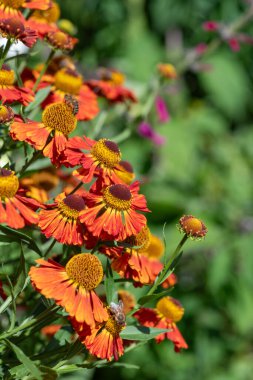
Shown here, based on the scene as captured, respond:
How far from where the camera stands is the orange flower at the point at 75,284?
0.70 meters

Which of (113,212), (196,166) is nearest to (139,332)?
(113,212)

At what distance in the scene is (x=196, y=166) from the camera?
295cm

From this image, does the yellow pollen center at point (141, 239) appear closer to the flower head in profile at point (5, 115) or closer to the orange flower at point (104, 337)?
the orange flower at point (104, 337)

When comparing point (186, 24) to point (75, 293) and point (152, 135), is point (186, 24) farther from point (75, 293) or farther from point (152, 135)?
point (75, 293)

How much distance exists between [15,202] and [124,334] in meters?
0.21

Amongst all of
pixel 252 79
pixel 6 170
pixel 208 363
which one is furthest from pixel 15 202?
pixel 252 79

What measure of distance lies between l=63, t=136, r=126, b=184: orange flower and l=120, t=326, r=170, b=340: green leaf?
184 mm

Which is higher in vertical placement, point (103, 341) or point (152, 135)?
point (103, 341)

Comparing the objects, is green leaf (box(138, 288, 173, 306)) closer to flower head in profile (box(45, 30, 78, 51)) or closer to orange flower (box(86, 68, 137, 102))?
flower head in profile (box(45, 30, 78, 51))

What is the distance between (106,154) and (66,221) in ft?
0.36

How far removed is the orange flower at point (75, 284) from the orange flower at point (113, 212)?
0.13 feet

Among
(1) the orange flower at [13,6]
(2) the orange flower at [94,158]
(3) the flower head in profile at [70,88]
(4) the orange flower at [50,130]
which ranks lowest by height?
(3) the flower head in profile at [70,88]

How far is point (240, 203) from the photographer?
2678 millimetres

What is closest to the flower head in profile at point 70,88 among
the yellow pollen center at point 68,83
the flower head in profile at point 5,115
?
the yellow pollen center at point 68,83
